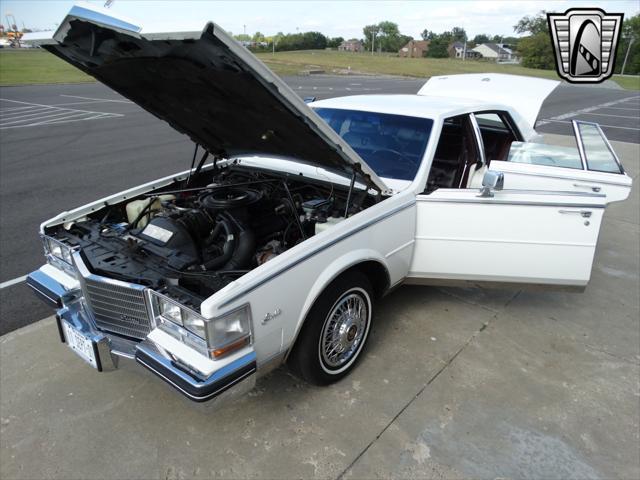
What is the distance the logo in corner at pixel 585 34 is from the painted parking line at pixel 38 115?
12007mm

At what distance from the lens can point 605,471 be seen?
2.25 metres

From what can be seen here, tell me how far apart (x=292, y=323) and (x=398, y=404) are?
869mm

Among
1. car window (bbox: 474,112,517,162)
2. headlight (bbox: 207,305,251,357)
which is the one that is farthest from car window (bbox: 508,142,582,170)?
headlight (bbox: 207,305,251,357)

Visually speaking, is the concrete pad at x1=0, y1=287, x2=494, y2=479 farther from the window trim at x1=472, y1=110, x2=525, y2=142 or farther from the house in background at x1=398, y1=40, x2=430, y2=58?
the house in background at x1=398, y1=40, x2=430, y2=58

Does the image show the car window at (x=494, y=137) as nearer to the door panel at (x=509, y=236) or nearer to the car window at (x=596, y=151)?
the car window at (x=596, y=151)

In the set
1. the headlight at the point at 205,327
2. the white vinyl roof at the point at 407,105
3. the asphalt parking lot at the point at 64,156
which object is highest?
the white vinyl roof at the point at 407,105

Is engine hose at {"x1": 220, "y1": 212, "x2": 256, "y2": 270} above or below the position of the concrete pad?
above

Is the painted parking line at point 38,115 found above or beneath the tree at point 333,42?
beneath

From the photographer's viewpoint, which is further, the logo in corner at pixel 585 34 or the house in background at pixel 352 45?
the house in background at pixel 352 45

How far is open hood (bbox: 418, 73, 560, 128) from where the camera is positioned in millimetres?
5242

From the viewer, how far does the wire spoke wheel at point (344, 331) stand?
266 cm

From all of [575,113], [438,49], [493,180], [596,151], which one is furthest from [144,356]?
[438,49]

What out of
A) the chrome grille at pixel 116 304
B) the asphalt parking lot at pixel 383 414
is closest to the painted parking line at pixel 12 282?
the asphalt parking lot at pixel 383 414

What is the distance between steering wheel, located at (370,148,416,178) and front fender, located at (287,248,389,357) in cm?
78
